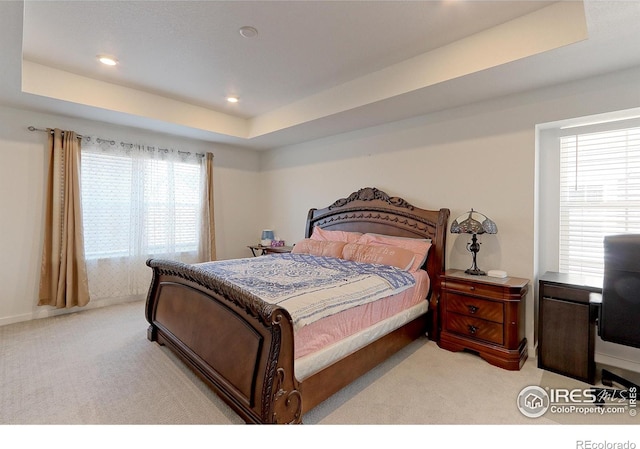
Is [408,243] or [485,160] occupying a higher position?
[485,160]

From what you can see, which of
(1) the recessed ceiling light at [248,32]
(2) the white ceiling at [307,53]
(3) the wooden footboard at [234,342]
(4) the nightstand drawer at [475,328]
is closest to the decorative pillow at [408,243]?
(4) the nightstand drawer at [475,328]

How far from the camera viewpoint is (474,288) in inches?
106

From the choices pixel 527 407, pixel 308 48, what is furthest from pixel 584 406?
pixel 308 48

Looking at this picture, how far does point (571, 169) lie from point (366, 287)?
91.8 inches

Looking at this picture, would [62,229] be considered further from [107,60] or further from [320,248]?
[320,248]

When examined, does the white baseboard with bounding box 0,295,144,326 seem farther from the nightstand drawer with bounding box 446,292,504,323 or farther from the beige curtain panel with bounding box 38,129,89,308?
the nightstand drawer with bounding box 446,292,504,323

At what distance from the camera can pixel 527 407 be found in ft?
6.54

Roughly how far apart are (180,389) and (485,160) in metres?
3.43

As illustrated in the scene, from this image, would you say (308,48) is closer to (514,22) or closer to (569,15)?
(514,22)

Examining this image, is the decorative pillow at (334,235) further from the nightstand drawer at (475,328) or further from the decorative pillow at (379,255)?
the nightstand drawer at (475,328)

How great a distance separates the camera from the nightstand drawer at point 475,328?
2.55 meters

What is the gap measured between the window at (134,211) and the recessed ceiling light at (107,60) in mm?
1419

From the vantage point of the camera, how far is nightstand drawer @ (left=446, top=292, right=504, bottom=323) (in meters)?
2.55

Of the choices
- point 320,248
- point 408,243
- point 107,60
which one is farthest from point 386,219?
point 107,60
